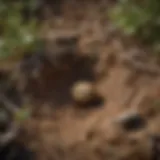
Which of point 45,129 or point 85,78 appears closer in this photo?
point 45,129

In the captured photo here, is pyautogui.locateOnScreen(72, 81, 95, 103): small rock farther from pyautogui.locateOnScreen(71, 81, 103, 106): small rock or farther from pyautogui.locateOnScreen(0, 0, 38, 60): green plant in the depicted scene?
pyautogui.locateOnScreen(0, 0, 38, 60): green plant

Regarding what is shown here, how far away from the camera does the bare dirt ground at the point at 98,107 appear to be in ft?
4.85

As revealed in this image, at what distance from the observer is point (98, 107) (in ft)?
5.68

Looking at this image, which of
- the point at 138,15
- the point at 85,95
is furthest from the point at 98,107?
the point at 138,15

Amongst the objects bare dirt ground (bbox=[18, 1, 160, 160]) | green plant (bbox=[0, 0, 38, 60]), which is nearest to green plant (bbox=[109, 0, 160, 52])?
bare dirt ground (bbox=[18, 1, 160, 160])

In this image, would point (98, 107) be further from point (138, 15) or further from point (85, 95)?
point (138, 15)

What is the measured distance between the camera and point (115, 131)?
1543 millimetres

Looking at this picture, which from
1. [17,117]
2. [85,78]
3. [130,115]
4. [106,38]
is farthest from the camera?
[106,38]

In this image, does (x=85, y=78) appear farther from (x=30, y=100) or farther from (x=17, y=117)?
(x=17, y=117)

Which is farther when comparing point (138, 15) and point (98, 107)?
point (98, 107)

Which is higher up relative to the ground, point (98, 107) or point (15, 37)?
point (15, 37)

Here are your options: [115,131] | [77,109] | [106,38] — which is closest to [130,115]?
[115,131]

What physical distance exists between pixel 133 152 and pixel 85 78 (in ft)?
1.56

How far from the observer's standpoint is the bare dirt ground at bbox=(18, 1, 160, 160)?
1479 mm
